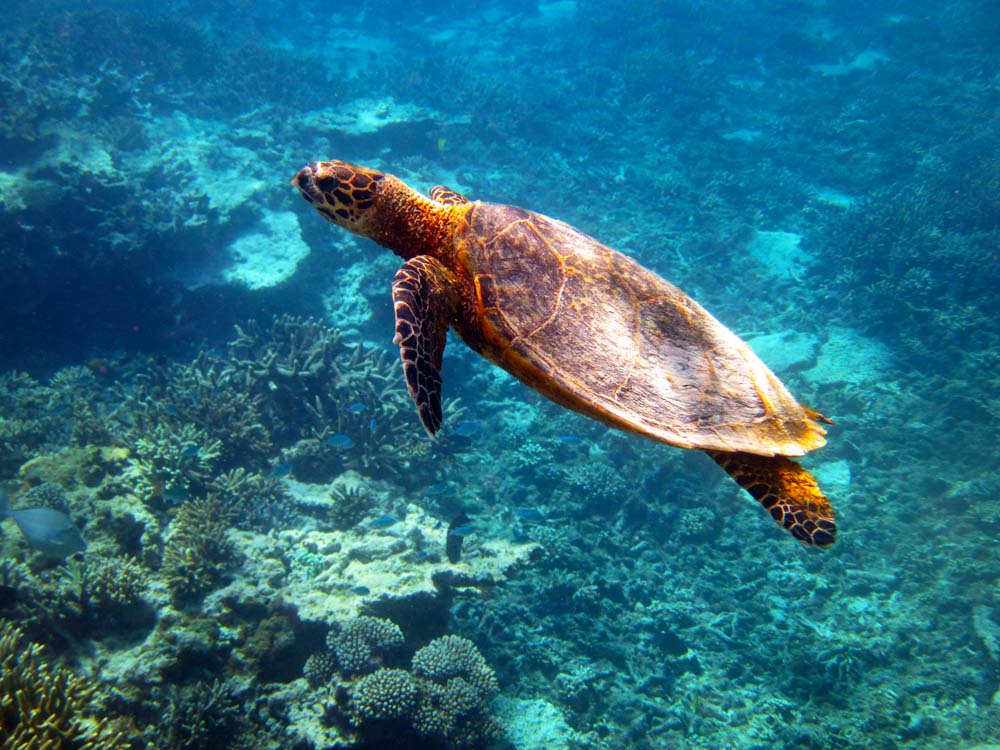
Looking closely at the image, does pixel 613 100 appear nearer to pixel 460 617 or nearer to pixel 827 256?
pixel 827 256

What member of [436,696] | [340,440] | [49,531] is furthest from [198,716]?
[340,440]

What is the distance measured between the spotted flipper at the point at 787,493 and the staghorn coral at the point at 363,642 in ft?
12.6

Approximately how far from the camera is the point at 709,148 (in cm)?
1850

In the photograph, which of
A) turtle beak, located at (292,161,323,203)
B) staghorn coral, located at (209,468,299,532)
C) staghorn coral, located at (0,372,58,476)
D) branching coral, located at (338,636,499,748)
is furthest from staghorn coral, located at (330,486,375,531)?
staghorn coral, located at (0,372,58,476)

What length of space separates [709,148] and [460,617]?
1905cm

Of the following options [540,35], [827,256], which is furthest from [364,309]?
[540,35]

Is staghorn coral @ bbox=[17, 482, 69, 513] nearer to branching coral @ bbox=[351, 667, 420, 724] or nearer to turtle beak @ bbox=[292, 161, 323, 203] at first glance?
branching coral @ bbox=[351, 667, 420, 724]

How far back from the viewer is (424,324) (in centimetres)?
285

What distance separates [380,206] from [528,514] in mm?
4753

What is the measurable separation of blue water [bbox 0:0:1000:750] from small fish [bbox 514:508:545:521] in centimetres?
14

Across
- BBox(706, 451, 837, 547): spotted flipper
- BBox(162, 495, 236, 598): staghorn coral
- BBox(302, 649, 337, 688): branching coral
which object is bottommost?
BBox(302, 649, 337, 688): branching coral

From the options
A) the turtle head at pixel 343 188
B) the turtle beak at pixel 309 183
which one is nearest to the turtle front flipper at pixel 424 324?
the turtle head at pixel 343 188

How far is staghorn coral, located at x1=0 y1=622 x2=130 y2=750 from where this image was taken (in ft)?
11.2

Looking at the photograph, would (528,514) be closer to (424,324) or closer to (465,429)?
(465,429)
